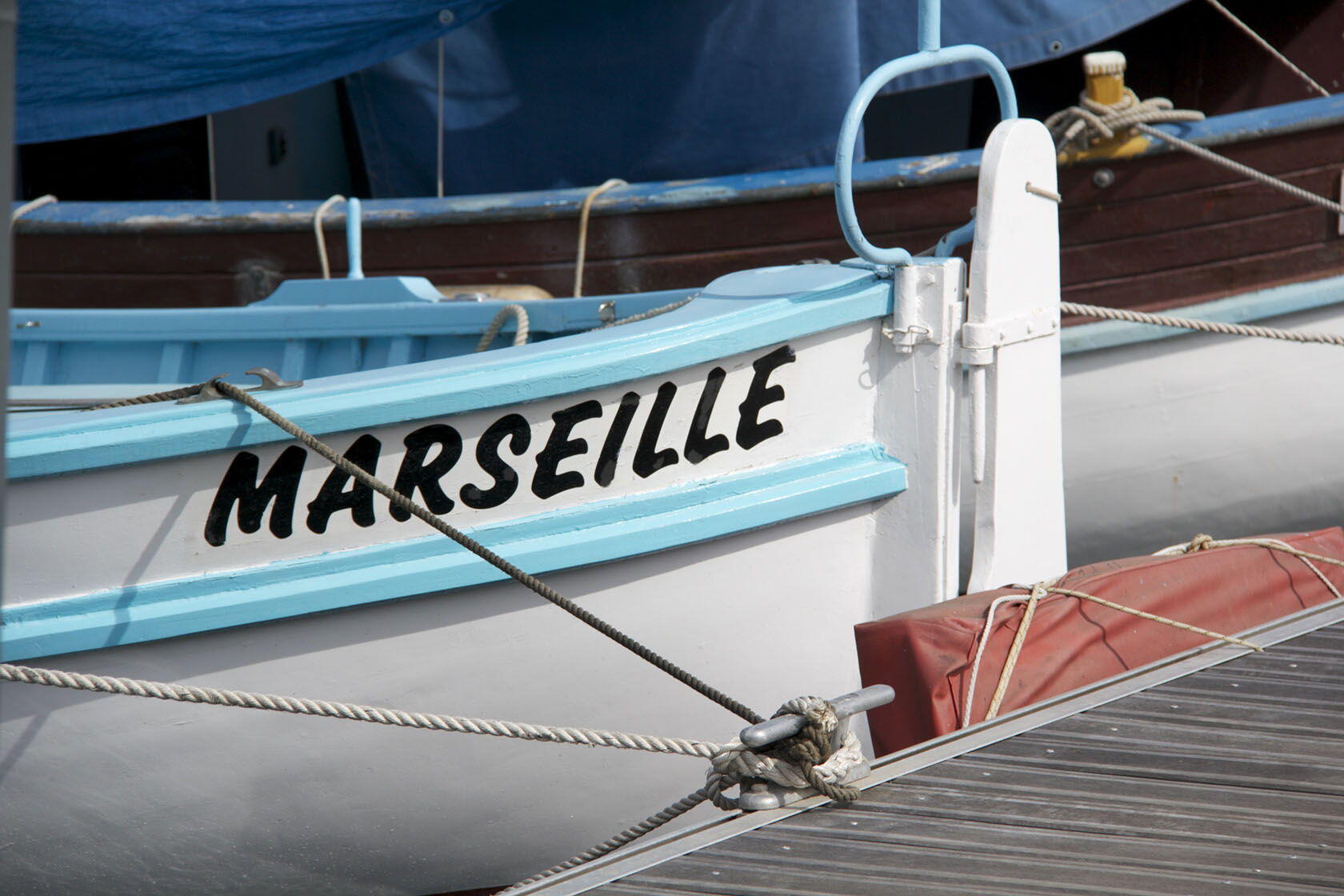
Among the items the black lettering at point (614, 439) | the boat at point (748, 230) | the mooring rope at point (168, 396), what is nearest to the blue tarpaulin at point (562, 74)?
the boat at point (748, 230)

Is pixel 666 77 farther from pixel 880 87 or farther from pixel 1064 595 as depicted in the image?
pixel 1064 595

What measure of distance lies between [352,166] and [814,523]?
16.6 feet

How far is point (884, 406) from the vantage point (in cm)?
272

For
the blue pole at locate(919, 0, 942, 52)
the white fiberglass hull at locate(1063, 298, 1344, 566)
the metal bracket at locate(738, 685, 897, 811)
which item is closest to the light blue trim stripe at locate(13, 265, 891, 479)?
the blue pole at locate(919, 0, 942, 52)

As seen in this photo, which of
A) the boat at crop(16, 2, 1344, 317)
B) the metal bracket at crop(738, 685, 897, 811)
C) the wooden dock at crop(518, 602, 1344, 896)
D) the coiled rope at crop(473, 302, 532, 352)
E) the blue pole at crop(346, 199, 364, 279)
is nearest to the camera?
the wooden dock at crop(518, 602, 1344, 896)

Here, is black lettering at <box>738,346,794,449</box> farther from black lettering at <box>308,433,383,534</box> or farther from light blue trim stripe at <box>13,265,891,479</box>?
black lettering at <box>308,433,383,534</box>

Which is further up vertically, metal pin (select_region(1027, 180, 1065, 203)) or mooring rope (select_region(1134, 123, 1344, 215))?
mooring rope (select_region(1134, 123, 1344, 215))

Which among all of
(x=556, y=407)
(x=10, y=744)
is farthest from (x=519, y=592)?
(x=10, y=744)

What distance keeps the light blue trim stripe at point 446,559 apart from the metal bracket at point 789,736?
0.62m

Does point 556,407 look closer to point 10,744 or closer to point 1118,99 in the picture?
point 10,744

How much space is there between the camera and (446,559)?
8.22 feet

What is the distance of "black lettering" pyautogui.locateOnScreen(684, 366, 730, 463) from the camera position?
8.50 feet

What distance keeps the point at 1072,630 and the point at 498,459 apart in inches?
46.9

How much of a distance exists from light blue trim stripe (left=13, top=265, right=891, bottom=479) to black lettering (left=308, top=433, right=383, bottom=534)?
0.16 ft
